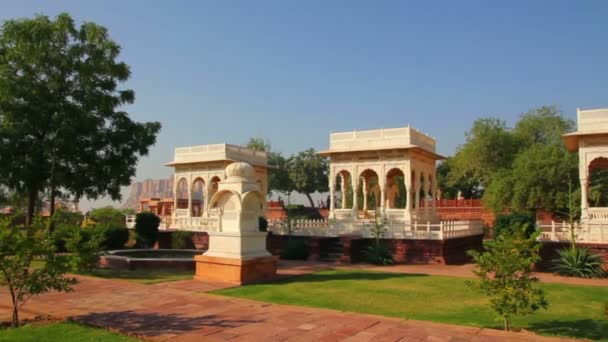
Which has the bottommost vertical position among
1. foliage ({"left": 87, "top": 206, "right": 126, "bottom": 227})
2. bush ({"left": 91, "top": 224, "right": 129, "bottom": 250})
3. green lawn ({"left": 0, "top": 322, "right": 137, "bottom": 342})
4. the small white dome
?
green lawn ({"left": 0, "top": 322, "right": 137, "bottom": 342})

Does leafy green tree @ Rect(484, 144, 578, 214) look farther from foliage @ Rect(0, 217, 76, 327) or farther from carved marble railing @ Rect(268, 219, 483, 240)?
foliage @ Rect(0, 217, 76, 327)

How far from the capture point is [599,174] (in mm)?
31203

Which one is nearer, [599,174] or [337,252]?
[337,252]

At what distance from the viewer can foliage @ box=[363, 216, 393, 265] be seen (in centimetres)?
1789

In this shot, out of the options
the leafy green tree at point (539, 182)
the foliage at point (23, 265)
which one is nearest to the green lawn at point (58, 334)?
the foliage at point (23, 265)

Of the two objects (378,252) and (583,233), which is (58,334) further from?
(583,233)

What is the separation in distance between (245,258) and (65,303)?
163 inches

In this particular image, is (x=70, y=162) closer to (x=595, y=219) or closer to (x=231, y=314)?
(x=231, y=314)

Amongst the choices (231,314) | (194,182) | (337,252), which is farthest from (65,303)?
(194,182)

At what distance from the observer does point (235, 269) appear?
38.2ft

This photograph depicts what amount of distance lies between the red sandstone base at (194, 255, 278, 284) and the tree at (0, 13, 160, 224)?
33.0 ft

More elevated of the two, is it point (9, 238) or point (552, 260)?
point (9, 238)

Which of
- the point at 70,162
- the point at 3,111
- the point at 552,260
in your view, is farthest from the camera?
the point at 70,162

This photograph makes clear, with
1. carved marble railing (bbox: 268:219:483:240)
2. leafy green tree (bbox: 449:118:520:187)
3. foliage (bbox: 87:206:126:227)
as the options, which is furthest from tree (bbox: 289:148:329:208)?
carved marble railing (bbox: 268:219:483:240)
